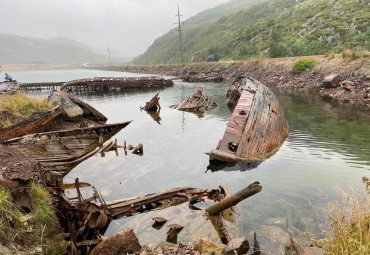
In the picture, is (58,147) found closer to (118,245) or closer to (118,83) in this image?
(118,245)

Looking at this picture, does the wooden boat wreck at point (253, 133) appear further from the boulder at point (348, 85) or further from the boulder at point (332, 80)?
the boulder at point (332, 80)

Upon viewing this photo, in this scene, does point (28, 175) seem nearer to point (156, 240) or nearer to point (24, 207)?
point (24, 207)

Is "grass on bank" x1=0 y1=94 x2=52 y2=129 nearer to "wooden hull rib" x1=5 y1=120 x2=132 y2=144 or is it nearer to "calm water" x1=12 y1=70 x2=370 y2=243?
"wooden hull rib" x1=5 y1=120 x2=132 y2=144

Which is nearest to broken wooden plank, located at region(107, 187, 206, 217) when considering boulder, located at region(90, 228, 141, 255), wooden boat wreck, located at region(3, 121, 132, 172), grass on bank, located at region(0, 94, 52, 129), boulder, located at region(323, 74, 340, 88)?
boulder, located at region(90, 228, 141, 255)

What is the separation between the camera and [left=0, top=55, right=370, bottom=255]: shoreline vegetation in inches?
185

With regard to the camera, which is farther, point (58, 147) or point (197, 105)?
point (197, 105)

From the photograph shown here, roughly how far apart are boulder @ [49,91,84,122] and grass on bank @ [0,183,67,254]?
45.9 feet

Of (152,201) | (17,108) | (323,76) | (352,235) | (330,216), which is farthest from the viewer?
(323,76)

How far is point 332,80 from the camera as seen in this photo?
28953 mm

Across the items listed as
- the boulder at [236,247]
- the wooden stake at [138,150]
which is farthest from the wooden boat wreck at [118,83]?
the boulder at [236,247]

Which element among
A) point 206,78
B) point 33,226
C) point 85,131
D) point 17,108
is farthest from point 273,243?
point 206,78

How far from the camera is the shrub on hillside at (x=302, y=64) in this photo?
116 ft

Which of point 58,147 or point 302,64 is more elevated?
point 302,64

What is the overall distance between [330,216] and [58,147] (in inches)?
555
